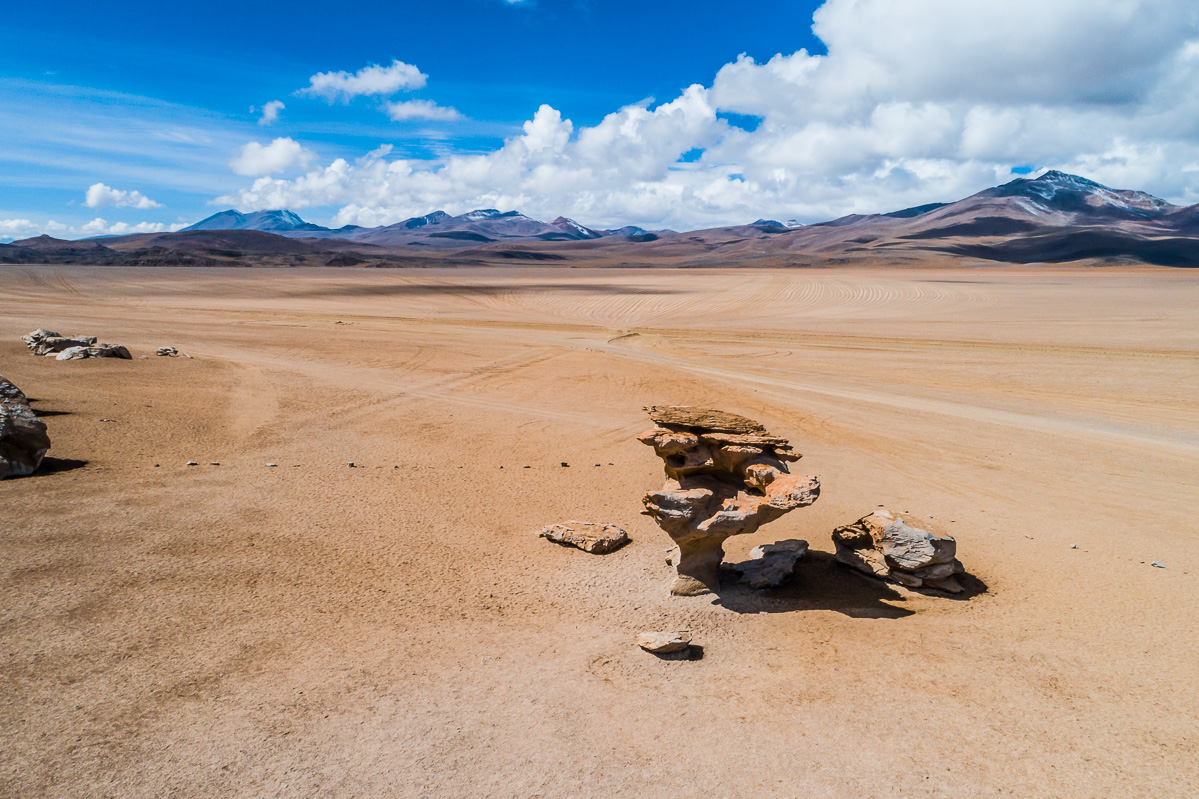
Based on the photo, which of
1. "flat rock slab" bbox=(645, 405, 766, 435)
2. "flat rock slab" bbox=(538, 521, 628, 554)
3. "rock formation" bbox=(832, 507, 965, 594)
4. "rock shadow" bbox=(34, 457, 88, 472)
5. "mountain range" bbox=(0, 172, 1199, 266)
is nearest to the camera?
"rock formation" bbox=(832, 507, 965, 594)

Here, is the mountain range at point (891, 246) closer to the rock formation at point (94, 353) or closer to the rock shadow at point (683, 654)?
the rock formation at point (94, 353)

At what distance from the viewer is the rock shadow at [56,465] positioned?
8481 mm

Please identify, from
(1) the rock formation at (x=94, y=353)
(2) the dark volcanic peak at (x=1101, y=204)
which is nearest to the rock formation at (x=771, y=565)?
(1) the rock formation at (x=94, y=353)

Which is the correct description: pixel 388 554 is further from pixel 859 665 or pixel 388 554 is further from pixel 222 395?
pixel 222 395

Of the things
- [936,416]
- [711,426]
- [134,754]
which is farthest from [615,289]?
[134,754]

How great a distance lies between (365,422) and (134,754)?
9160mm

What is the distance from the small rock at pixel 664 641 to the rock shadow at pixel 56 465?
851 centimetres

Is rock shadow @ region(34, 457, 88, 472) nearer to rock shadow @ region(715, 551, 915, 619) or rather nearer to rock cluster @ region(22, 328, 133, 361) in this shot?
rock shadow @ region(715, 551, 915, 619)

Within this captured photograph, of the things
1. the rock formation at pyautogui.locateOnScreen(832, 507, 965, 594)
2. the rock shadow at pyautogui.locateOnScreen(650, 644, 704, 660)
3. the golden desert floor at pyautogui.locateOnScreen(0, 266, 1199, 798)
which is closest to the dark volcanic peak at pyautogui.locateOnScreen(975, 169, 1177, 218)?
the golden desert floor at pyautogui.locateOnScreen(0, 266, 1199, 798)

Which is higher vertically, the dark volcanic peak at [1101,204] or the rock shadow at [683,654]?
the dark volcanic peak at [1101,204]

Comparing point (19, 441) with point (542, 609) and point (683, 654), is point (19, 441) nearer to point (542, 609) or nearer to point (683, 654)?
point (542, 609)

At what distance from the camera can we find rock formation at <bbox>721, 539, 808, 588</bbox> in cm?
713

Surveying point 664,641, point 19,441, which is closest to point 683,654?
point 664,641

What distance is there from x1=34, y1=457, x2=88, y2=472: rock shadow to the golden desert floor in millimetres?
59
